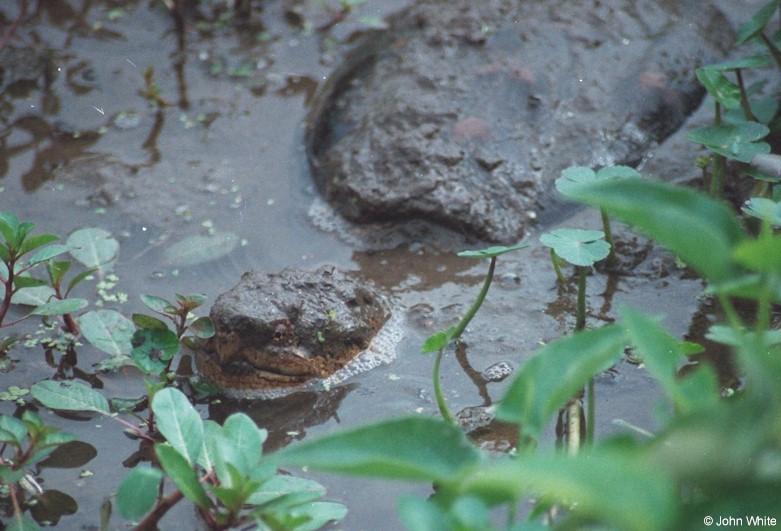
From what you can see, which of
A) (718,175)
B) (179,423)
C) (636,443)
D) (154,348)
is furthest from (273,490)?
(718,175)

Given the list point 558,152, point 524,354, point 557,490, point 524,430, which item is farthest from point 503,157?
point 557,490

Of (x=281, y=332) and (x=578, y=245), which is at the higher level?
(x=578, y=245)

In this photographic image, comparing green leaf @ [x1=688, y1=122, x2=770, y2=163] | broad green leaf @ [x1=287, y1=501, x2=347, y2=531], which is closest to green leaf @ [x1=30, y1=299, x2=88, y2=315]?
broad green leaf @ [x1=287, y1=501, x2=347, y2=531]

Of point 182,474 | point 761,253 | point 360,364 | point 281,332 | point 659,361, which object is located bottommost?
point 360,364

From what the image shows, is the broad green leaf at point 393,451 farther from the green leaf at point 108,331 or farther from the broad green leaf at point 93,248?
the broad green leaf at point 93,248

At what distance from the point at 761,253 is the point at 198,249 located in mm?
1761

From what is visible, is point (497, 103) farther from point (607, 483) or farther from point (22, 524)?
point (607, 483)

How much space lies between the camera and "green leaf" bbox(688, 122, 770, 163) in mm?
2326

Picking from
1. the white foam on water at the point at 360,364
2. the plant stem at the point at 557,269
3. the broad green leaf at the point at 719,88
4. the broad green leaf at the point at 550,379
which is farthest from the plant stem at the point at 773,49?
the broad green leaf at the point at 550,379

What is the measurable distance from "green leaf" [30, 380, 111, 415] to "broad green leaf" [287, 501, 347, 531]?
0.56 metres

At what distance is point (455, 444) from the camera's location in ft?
4.11

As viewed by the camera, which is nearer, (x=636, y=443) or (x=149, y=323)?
(x=636, y=443)

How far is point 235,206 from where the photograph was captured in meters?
2.78

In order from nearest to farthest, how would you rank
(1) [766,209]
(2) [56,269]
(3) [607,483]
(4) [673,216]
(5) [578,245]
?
1. (3) [607,483]
2. (4) [673,216]
3. (1) [766,209]
4. (5) [578,245]
5. (2) [56,269]
